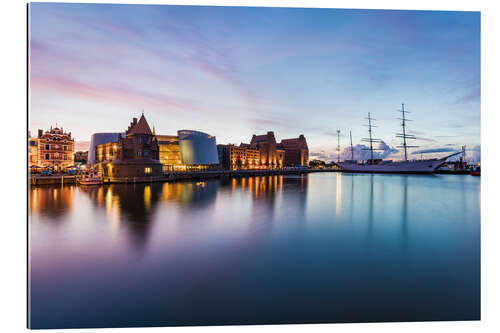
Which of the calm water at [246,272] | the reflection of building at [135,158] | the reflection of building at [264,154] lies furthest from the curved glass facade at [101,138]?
the calm water at [246,272]

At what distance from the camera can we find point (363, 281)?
5.77m

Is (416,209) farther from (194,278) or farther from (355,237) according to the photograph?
(194,278)

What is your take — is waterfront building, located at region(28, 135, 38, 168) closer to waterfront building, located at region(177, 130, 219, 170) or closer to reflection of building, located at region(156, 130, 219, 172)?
reflection of building, located at region(156, 130, 219, 172)

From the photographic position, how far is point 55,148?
38.2m

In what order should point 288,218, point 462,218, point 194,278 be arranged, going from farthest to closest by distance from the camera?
point 462,218, point 288,218, point 194,278

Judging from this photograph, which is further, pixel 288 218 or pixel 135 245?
pixel 288 218

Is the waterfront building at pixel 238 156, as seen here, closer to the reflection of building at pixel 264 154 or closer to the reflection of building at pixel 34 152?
the reflection of building at pixel 264 154

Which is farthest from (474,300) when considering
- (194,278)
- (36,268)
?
(36,268)

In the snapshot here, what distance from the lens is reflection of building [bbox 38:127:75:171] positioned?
37500 millimetres

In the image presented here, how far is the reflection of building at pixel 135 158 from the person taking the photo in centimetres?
2985

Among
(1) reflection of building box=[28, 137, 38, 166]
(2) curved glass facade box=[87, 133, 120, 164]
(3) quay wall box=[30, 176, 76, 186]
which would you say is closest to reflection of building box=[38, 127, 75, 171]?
(1) reflection of building box=[28, 137, 38, 166]

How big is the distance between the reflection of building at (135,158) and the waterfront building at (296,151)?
9217 centimetres

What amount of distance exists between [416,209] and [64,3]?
19456 mm

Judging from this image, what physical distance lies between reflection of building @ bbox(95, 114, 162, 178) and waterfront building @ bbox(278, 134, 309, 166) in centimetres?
9217
